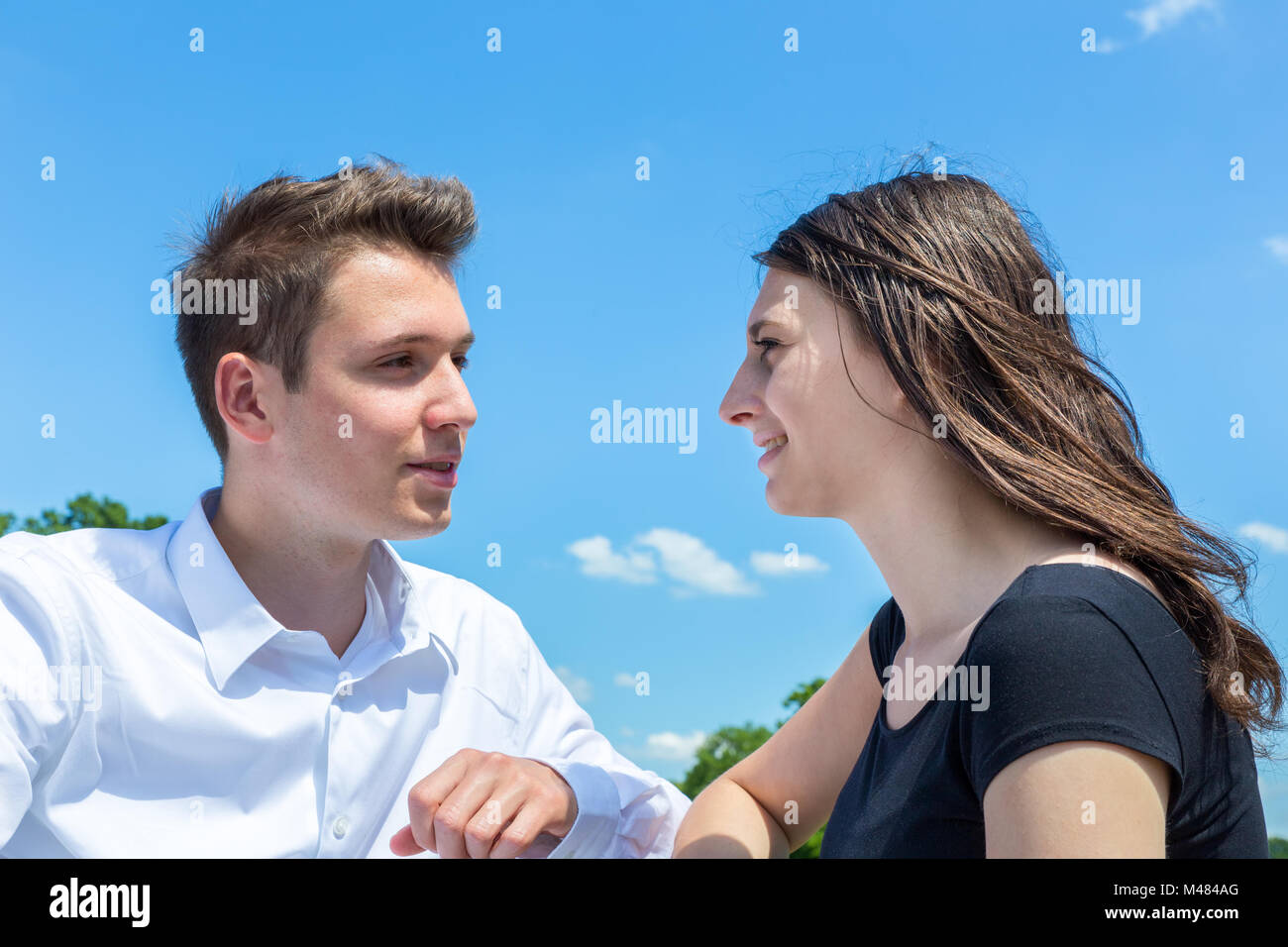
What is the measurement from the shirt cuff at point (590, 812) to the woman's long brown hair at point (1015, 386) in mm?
1666

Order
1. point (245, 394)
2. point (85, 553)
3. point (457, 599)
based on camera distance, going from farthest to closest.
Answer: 1. point (457, 599)
2. point (245, 394)
3. point (85, 553)

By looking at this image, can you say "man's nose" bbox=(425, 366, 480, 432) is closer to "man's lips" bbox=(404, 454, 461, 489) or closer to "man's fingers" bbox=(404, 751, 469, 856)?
"man's lips" bbox=(404, 454, 461, 489)

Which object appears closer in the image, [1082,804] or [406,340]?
[1082,804]

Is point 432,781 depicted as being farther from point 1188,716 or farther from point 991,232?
point 991,232

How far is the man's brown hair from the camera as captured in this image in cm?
391

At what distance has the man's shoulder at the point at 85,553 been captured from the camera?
126 inches

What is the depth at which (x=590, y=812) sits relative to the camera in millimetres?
3354

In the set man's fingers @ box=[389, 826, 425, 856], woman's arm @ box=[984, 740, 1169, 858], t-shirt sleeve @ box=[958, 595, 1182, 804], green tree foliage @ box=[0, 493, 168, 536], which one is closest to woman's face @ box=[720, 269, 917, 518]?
t-shirt sleeve @ box=[958, 595, 1182, 804]

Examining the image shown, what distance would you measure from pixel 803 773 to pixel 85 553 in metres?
2.54

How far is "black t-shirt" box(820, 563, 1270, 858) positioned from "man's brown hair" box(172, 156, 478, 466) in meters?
2.60

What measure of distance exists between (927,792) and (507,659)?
2207 millimetres

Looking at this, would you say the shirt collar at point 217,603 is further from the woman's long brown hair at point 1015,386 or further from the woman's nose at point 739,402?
the woman's long brown hair at point 1015,386

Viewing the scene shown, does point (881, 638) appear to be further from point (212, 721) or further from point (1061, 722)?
point (212, 721)

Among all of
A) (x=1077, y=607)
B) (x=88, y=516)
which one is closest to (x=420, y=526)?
(x=1077, y=607)
